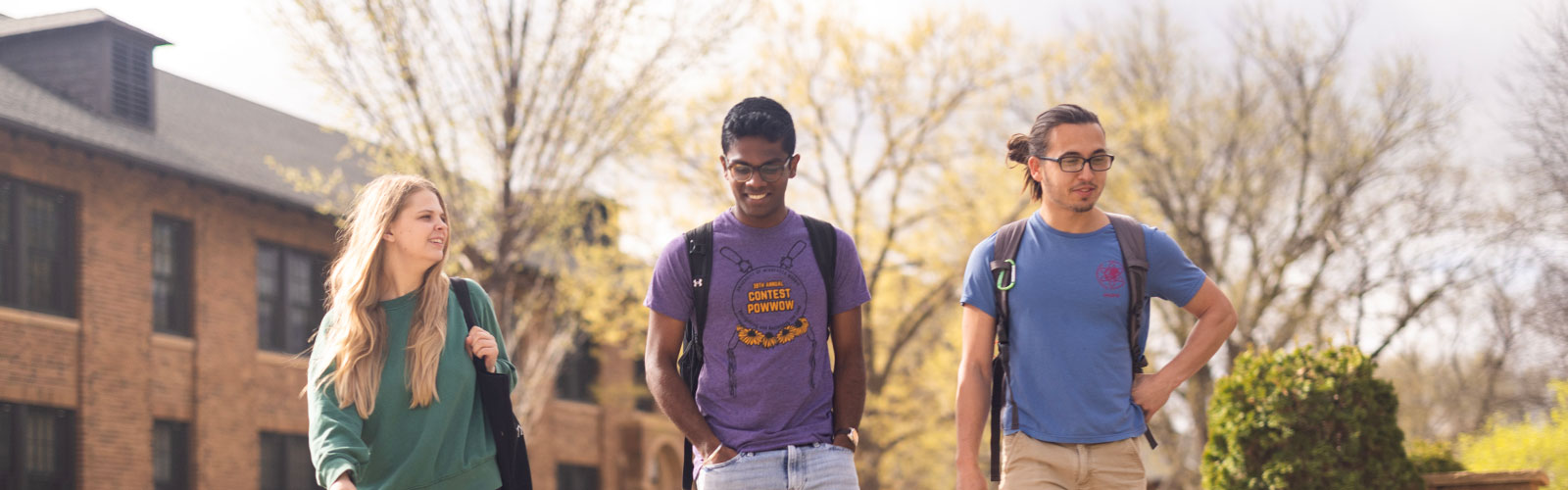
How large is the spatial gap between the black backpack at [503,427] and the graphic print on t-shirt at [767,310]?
0.80m

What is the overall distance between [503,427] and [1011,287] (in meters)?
1.76

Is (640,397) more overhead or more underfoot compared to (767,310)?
more underfoot

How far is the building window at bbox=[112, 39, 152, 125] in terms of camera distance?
71.3 feet

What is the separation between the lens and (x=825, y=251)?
4.62 meters

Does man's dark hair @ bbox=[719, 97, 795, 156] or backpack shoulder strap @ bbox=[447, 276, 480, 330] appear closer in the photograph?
man's dark hair @ bbox=[719, 97, 795, 156]

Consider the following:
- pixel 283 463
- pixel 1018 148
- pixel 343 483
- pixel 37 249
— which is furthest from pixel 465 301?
pixel 283 463

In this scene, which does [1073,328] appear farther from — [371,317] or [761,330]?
[371,317]

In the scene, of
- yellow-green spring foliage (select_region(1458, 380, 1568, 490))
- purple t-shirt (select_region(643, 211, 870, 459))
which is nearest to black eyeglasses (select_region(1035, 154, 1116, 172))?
purple t-shirt (select_region(643, 211, 870, 459))

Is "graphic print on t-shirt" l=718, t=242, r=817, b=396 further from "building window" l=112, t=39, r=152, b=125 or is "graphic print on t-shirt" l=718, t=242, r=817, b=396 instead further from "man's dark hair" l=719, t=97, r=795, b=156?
"building window" l=112, t=39, r=152, b=125

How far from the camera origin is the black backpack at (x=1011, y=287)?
4.69m

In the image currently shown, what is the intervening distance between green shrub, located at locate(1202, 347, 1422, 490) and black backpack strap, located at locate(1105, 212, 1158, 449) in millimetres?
4874

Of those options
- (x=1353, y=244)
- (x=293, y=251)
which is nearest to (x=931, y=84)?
(x=1353, y=244)

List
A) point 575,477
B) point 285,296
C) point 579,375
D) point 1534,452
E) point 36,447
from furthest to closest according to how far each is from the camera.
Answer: point 579,375 → point 575,477 → point 285,296 → point 36,447 → point 1534,452

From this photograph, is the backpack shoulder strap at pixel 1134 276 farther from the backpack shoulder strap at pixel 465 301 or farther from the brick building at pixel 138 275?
the brick building at pixel 138 275
